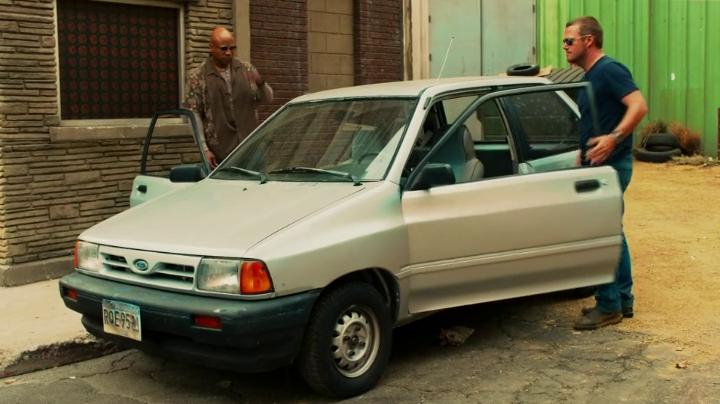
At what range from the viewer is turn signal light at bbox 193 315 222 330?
3845 millimetres

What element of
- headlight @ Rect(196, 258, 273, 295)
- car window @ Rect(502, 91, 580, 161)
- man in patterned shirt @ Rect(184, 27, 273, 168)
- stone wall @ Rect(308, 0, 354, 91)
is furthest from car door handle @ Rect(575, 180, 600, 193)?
stone wall @ Rect(308, 0, 354, 91)

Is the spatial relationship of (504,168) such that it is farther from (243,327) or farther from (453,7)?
(453,7)

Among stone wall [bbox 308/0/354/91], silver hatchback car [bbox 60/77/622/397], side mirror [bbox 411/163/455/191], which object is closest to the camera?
silver hatchback car [bbox 60/77/622/397]

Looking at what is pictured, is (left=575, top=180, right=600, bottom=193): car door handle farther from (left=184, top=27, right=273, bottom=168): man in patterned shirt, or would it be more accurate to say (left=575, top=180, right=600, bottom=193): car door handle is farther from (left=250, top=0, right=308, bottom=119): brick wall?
(left=250, top=0, right=308, bottom=119): brick wall

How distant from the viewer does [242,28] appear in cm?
865

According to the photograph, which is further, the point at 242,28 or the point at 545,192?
the point at 242,28

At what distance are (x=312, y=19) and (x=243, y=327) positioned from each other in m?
6.51

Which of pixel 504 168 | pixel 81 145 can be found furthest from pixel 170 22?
pixel 504 168

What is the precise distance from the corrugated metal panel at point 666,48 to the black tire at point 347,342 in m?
10.8

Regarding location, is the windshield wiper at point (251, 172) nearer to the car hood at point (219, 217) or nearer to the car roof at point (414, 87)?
the car hood at point (219, 217)

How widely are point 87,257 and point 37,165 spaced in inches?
114

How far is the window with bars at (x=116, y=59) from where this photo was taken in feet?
24.5

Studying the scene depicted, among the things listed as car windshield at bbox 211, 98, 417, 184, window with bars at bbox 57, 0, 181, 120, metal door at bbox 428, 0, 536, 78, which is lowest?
car windshield at bbox 211, 98, 417, 184

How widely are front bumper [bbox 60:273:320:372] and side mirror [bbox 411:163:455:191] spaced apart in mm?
897
